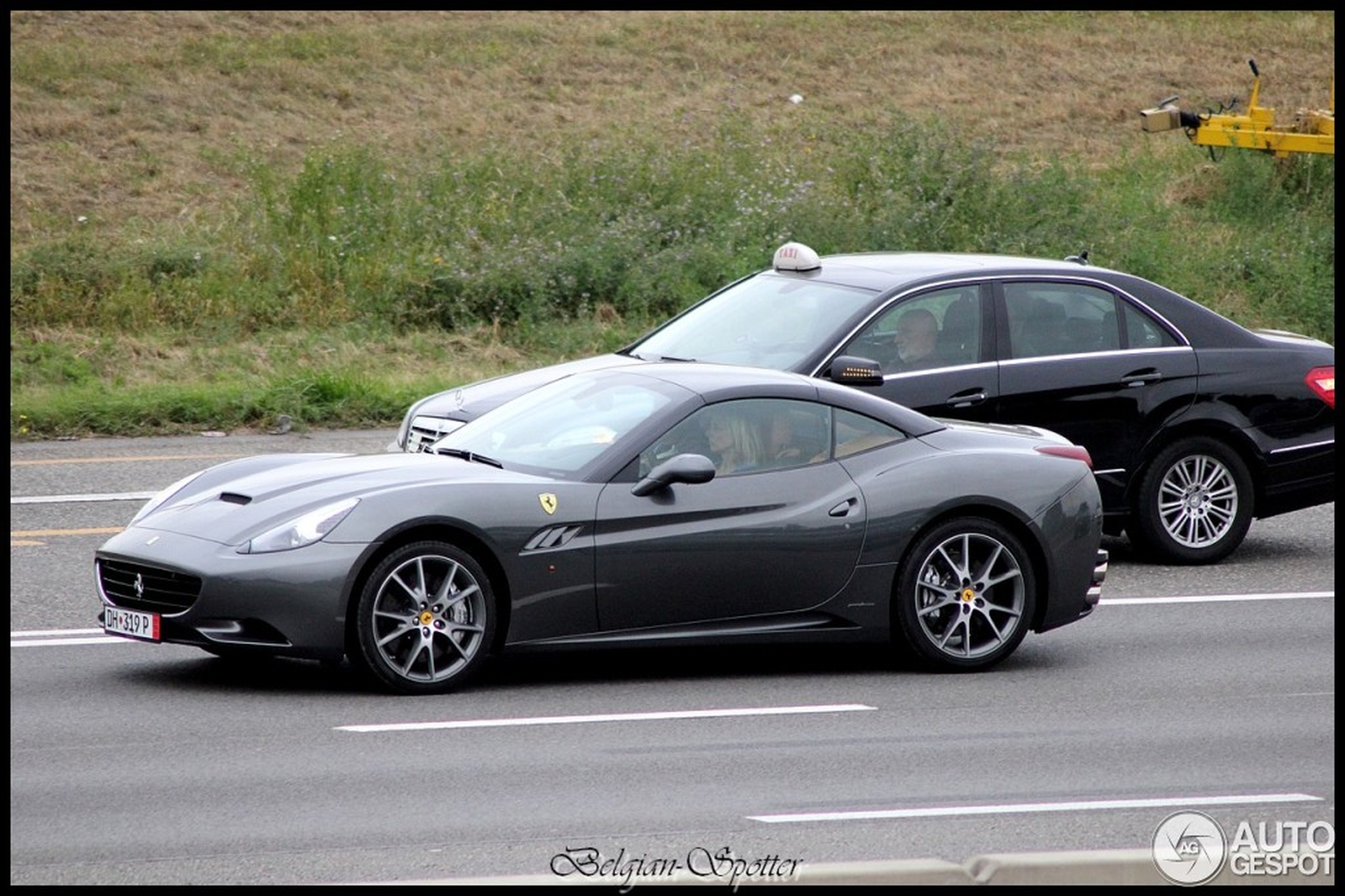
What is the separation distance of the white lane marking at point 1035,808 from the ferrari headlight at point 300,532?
2.35 m


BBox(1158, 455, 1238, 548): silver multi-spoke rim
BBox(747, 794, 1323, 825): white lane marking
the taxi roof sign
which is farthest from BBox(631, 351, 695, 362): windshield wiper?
BBox(747, 794, 1323, 825): white lane marking

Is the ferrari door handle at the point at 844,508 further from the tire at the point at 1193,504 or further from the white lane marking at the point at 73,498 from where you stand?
the white lane marking at the point at 73,498

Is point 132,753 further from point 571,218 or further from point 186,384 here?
point 571,218

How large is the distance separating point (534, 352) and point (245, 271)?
3600 millimetres

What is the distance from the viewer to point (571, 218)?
2141 cm

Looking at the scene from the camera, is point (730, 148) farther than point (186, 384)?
Yes

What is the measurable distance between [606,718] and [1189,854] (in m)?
3.01

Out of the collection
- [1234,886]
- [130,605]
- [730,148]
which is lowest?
[1234,886]

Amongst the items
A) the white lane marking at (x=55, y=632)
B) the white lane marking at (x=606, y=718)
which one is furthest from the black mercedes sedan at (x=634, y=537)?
the white lane marking at (x=55, y=632)

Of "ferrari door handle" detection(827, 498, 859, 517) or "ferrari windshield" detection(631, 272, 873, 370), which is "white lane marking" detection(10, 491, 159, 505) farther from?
"ferrari door handle" detection(827, 498, 859, 517)

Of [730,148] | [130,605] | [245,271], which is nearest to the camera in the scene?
[130,605]

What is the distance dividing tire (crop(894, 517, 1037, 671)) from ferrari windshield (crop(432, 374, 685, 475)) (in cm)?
136

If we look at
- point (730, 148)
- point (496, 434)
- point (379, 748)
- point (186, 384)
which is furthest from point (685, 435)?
point (730, 148)

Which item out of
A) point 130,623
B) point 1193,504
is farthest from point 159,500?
point 1193,504
